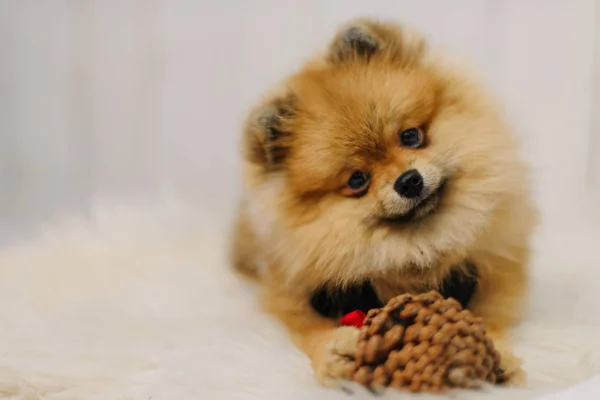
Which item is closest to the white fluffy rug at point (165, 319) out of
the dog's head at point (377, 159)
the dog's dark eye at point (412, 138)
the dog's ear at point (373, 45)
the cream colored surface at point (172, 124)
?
the cream colored surface at point (172, 124)

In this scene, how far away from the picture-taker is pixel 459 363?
806mm

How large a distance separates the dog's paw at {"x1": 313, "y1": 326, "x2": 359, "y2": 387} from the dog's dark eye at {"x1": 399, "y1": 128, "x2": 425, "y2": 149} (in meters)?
0.28

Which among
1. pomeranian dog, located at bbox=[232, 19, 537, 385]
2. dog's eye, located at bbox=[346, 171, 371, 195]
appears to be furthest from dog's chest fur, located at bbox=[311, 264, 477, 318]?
dog's eye, located at bbox=[346, 171, 371, 195]

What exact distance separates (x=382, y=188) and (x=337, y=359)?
0.79ft

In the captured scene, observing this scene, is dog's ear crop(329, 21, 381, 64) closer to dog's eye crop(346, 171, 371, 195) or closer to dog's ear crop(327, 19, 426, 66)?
dog's ear crop(327, 19, 426, 66)

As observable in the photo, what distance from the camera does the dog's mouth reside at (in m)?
0.94

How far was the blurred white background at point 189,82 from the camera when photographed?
127 centimetres

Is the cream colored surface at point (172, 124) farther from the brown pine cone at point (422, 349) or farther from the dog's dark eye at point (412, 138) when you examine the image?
the brown pine cone at point (422, 349)

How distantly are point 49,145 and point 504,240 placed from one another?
0.89 meters

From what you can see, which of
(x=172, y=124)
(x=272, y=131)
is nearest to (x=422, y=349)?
(x=272, y=131)

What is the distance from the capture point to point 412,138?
3.18 ft

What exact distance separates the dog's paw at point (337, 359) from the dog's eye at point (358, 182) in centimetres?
20

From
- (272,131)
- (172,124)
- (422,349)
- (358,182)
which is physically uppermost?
(172,124)

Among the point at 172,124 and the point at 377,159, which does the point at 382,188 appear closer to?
the point at 377,159
